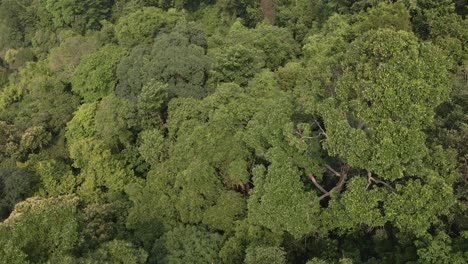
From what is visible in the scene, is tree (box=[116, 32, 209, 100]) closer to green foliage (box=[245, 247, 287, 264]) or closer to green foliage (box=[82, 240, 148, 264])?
green foliage (box=[245, 247, 287, 264])

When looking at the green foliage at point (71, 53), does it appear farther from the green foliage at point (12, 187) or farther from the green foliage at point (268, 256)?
the green foliage at point (268, 256)

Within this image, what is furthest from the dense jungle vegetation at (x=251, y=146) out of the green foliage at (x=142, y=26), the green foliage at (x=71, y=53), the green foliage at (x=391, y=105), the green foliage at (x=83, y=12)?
the green foliage at (x=83, y=12)

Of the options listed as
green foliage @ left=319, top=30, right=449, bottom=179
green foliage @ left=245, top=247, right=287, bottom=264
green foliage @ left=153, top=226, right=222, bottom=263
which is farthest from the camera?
green foliage @ left=153, top=226, right=222, bottom=263

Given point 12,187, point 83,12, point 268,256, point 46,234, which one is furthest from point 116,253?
point 83,12

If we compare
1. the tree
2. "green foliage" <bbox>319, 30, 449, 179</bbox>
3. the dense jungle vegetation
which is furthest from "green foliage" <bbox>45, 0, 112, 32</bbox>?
"green foliage" <bbox>319, 30, 449, 179</bbox>

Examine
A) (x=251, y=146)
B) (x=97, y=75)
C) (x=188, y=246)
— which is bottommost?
(x=188, y=246)

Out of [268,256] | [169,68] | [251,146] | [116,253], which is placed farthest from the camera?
[169,68]

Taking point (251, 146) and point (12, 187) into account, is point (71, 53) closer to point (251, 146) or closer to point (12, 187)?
point (12, 187)

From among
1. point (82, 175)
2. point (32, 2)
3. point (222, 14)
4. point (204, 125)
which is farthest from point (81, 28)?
point (204, 125)
